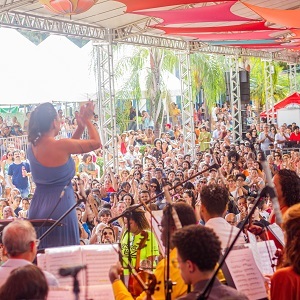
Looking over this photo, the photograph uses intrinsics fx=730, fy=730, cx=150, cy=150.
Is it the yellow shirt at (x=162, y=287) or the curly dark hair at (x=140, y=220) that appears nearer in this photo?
the yellow shirt at (x=162, y=287)

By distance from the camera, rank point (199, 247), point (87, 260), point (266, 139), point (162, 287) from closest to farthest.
Answer: point (199, 247)
point (162, 287)
point (87, 260)
point (266, 139)

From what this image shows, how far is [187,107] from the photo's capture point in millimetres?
19250

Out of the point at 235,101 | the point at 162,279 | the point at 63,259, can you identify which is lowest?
the point at 162,279

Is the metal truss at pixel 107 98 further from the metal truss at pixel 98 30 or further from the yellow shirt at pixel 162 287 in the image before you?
the yellow shirt at pixel 162 287

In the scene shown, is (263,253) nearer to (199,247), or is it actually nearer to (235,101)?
(199,247)

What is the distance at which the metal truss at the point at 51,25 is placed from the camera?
37.7 feet

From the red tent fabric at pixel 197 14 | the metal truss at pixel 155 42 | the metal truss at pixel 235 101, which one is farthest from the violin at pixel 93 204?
the metal truss at pixel 235 101

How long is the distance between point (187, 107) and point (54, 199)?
14.5m

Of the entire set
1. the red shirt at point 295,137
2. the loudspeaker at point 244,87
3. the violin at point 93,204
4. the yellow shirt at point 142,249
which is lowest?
the violin at point 93,204

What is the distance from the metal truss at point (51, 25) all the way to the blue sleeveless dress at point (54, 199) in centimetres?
673

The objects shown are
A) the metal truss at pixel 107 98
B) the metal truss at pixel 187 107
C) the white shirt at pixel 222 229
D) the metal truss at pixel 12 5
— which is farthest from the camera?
the metal truss at pixel 187 107

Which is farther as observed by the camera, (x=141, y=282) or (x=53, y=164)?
(x=53, y=164)

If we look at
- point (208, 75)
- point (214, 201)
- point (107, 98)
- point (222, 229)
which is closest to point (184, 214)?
point (222, 229)

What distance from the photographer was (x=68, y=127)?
62.3 ft
